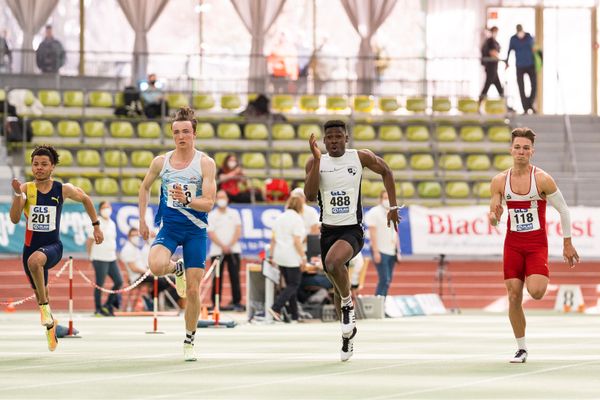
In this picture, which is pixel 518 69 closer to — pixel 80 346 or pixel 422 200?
pixel 422 200

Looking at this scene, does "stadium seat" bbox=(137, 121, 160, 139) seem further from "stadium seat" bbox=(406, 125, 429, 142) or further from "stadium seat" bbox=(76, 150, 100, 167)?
"stadium seat" bbox=(406, 125, 429, 142)

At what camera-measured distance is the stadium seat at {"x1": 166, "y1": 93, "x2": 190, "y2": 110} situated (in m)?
34.0

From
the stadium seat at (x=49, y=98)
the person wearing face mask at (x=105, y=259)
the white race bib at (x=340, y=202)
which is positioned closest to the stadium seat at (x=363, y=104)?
the stadium seat at (x=49, y=98)

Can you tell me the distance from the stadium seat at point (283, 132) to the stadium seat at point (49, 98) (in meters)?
4.90

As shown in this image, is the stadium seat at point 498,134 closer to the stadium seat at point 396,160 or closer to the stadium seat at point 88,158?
the stadium seat at point 396,160

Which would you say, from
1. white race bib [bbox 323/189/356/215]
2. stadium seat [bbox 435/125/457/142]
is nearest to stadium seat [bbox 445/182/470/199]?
stadium seat [bbox 435/125/457/142]

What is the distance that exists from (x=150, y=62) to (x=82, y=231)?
1112cm

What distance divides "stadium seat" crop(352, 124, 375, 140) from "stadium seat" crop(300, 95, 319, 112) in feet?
5.41

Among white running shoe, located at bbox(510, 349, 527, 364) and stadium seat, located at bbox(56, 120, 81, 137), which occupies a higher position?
stadium seat, located at bbox(56, 120, 81, 137)

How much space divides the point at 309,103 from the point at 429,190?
4264 mm

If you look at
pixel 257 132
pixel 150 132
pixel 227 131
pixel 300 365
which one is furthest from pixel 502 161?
pixel 300 365

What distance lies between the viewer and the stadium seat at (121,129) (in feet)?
108

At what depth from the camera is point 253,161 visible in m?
Result: 32.4

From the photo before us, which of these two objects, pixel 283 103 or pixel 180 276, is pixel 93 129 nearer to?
pixel 283 103
